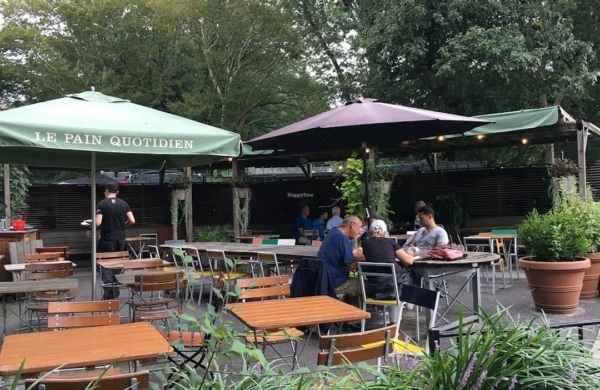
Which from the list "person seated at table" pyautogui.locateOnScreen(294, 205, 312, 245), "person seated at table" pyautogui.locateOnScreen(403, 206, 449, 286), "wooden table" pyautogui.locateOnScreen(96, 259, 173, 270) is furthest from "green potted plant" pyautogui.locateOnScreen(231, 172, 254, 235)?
"person seated at table" pyautogui.locateOnScreen(403, 206, 449, 286)

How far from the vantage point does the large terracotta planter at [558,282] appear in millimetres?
6289

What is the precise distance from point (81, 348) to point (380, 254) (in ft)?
10.9

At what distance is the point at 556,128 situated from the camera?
8.98 metres

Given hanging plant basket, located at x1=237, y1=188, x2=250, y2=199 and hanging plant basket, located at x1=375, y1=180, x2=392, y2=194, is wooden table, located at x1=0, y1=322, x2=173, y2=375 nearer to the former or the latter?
hanging plant basket, located at x1=375, y1=180, x2=392, y2=194

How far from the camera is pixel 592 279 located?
714cm

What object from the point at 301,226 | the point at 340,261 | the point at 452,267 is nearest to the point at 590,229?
the point at 452,267

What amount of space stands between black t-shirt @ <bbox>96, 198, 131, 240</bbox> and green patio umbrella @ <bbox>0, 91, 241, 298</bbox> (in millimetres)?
1580

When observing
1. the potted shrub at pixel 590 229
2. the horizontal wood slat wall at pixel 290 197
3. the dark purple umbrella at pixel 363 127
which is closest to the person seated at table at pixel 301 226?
the horizontal wood slat wall at pixel 290 197

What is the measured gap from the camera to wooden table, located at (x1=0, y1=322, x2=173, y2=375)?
2.66 m

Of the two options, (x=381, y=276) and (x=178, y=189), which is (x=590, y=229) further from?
(x=178, y=189)

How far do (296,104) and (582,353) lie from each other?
1520cm

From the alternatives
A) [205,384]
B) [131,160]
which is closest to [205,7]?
[131,160]

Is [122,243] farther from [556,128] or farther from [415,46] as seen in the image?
[415,46]

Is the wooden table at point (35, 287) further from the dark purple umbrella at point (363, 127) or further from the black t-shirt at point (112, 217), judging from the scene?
the dark purple umbrella at point (363, 127)
